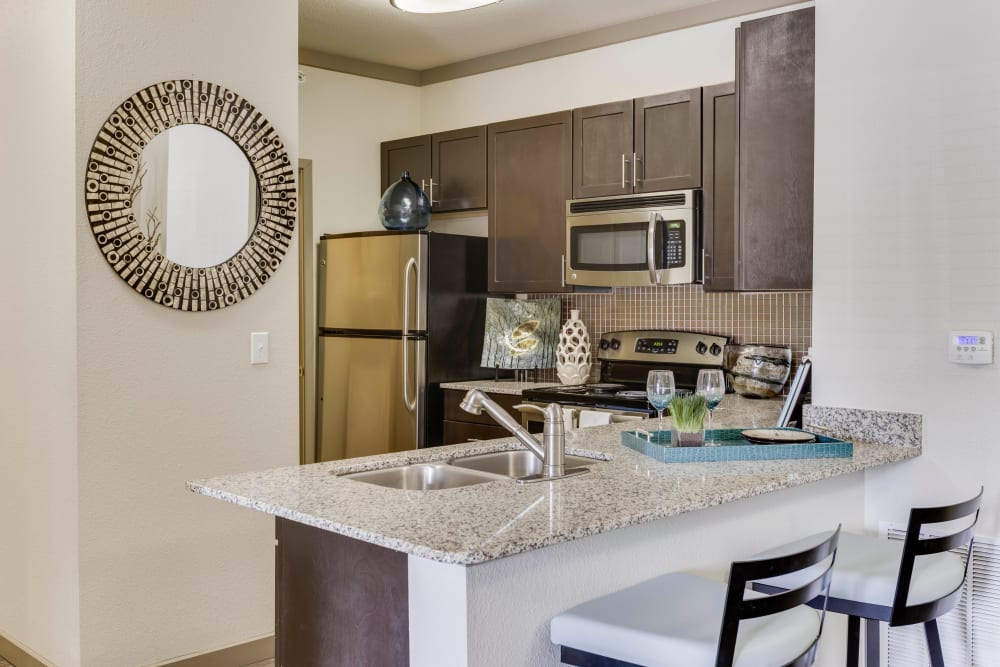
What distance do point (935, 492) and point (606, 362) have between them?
7.16 feet

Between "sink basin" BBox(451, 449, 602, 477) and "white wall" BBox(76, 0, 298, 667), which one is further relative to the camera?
"white wall" BBox(76, 0, 298, 667)

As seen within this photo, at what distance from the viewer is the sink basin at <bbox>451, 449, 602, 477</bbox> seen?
2.41 metres

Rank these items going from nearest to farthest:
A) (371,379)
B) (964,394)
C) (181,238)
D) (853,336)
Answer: (964,394) < (853,336) < (181,238) < (371,379)

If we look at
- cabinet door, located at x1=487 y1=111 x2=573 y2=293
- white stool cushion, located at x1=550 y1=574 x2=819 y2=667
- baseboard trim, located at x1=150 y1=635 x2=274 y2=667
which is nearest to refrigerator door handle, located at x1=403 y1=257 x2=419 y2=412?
cabinet door, located at x1=487 y1=111 x2=573 y2=293

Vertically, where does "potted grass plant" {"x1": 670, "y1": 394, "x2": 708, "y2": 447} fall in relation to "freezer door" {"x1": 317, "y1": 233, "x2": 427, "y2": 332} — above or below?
below

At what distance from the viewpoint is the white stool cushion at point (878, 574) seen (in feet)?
6.68

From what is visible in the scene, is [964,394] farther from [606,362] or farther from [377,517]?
[606,362]

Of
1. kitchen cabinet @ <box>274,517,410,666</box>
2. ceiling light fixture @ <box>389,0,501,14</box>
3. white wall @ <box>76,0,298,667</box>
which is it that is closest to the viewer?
kitchen cabinet @ <box>274,517,410,666</box>

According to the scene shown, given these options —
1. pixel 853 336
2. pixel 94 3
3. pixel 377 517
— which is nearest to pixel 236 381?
pixel 94 3

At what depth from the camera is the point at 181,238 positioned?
2994 millimetres

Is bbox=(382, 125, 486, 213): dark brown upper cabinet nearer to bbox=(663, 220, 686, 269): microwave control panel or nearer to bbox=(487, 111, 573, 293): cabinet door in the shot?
bbox=(487, 111, 573, 293): cabinet door

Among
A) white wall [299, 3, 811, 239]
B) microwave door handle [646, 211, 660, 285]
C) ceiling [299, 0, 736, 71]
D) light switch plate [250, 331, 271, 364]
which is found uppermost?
ceiling [299, 0, 736, 71]

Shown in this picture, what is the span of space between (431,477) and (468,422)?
7.06 feet

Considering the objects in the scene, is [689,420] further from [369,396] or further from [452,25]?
[452,25]
